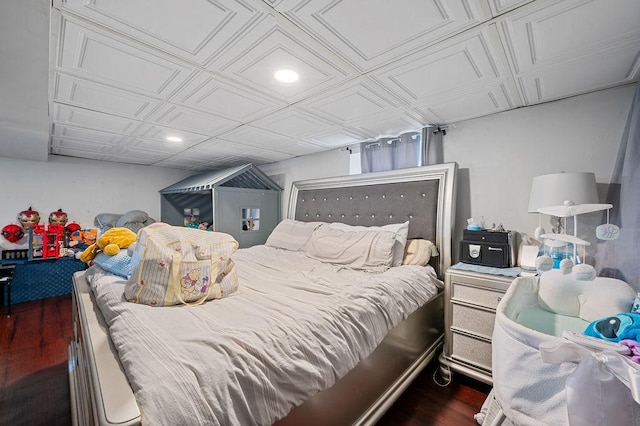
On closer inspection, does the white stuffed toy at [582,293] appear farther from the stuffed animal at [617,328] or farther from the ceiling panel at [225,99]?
the ceiling panel at [225,99]

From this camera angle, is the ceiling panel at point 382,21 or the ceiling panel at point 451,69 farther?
the ceiling panel at point 451,69

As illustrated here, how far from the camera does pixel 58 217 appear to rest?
3.79m

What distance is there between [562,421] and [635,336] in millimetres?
377

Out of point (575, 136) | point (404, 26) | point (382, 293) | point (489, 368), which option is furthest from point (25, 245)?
point (575, 136)

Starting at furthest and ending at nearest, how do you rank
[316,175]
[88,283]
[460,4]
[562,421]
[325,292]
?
[316,175] < [88,283] < [325,292] < [460,4] < [562,421]

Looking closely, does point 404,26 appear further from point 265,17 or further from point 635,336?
point 635,336

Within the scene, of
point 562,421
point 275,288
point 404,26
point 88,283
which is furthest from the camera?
point 88,283

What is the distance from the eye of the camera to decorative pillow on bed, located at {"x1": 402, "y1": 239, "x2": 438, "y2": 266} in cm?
223

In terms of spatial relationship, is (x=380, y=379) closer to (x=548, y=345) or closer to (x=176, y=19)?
(x=548, y=345)

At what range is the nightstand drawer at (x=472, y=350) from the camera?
5.88 feet

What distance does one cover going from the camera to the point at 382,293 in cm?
162

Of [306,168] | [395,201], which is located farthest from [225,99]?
[306,168]

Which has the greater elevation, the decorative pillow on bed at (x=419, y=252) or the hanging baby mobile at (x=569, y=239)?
the hanging baby mobile at (x=569, y=239)

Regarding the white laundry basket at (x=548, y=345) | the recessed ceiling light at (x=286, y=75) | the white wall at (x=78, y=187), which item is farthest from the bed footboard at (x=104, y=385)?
the white wall at (x=78, y=187)
